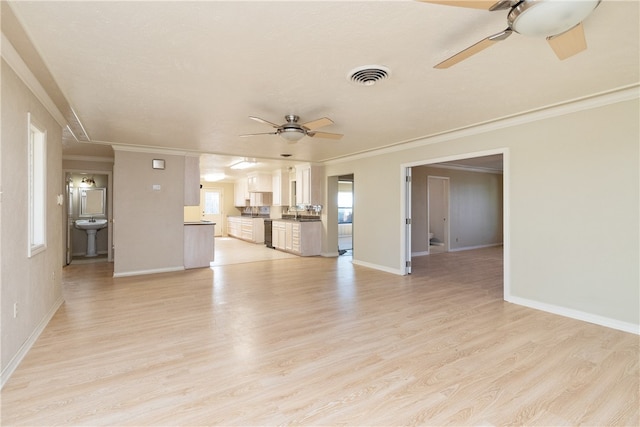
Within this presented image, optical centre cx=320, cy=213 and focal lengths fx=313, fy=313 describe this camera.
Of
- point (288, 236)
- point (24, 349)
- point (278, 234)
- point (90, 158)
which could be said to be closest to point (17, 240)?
point (24, 349)

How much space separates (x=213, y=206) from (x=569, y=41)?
12439 millimetres

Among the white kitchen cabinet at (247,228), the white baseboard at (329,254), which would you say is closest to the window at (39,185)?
the white baseboard at (329,254)

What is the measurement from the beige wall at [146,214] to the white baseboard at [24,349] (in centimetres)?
203

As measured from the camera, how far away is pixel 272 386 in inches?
85.5

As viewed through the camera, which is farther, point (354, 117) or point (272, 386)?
point (354, 117)

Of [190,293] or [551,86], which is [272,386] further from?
[551,86]

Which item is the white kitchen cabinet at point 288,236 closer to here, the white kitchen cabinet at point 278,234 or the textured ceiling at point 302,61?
the white kitchen cabinet at point 278,234

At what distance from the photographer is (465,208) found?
8953 millimetres

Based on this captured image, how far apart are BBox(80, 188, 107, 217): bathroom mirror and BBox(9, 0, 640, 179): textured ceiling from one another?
15.6 ft

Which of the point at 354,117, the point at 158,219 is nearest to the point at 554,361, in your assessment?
the point at 354,117

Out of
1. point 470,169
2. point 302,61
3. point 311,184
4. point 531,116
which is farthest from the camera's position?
point 470,169

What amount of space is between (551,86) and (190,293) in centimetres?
494

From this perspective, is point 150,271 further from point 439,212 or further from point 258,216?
point 439,212

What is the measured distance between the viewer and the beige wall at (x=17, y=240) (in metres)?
2.25
